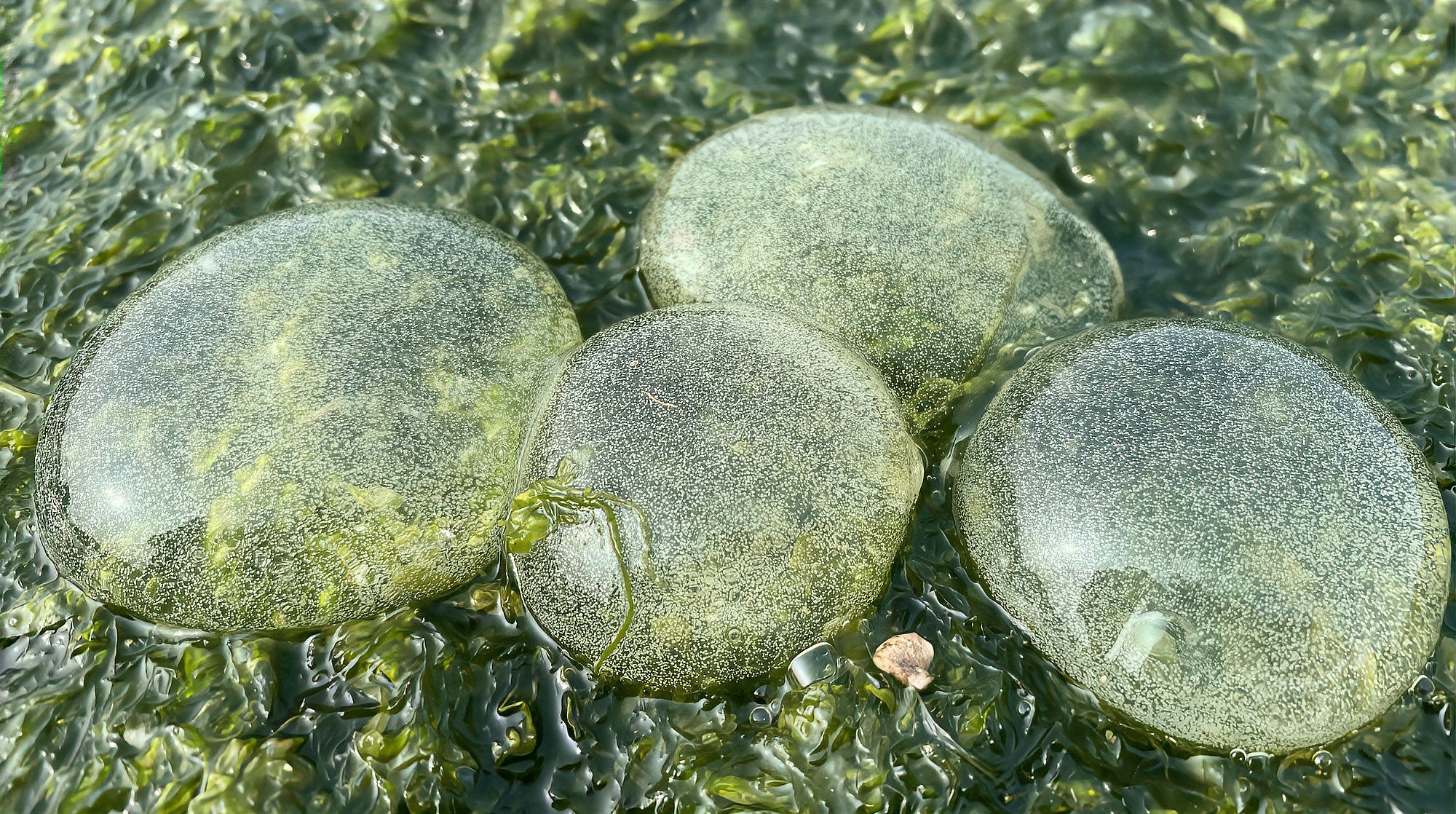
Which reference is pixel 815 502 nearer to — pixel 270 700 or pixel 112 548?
pixel 270 700

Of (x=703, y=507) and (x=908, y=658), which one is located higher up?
(x=703, y=507)

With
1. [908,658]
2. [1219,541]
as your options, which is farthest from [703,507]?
[1219,541]

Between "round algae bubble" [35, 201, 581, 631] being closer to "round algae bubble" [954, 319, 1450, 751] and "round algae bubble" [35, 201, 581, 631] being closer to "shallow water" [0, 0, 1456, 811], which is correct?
"shallow water" [0, 0, 1456, 811]

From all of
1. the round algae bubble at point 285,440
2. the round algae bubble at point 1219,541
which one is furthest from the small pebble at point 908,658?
the round algae bubble at point 285,440

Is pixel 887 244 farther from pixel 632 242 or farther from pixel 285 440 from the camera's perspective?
pixel 285 440

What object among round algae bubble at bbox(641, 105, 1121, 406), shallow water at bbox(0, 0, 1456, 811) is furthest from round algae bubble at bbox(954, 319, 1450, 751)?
round algae bubble at bbox(641, 105, 1121, 406)
